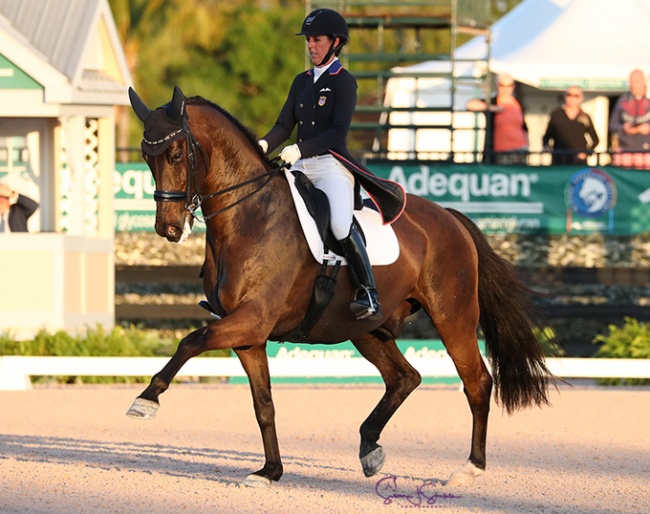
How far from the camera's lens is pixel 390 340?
381 inches

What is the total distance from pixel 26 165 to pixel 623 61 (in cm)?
1008

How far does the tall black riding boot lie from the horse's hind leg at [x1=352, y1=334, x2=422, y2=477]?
80 cm

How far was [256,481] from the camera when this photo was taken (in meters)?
Result: 8.44

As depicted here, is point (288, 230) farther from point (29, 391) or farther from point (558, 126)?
point (558, 126)

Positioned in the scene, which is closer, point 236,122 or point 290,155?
point 290,155

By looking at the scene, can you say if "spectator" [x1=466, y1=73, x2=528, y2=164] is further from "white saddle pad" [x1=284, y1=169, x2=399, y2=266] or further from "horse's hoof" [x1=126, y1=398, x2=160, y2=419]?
"horse's hoof" [x1=126, y1=398, x2=160, y2=419]

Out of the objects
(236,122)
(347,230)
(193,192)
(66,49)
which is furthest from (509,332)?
(66,49)

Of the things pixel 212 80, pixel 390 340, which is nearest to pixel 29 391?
pixel 390 340

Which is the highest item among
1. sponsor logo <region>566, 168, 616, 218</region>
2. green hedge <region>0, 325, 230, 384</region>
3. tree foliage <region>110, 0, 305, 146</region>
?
tree foliage <region>110, 0, 305, 146</region>

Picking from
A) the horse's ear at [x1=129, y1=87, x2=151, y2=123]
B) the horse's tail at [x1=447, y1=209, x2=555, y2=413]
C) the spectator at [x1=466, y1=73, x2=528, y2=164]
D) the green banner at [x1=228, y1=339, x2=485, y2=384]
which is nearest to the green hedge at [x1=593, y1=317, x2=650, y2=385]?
the green banner at [x1=228, y1=339, x2=485, y2=384]

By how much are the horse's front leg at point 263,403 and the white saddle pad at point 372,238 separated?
75cm

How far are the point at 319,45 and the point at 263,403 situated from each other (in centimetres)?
238

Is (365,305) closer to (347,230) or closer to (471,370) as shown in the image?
(347,230)

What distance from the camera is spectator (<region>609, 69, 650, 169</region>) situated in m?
19.5
